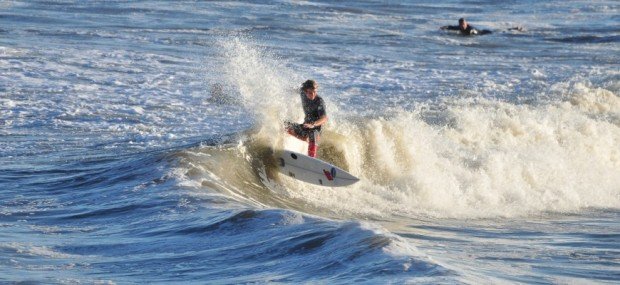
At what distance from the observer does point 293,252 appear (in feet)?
29.4

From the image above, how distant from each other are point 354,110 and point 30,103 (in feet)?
19.5

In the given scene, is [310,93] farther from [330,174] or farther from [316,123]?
[330,174]

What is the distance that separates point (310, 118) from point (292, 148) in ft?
1.60

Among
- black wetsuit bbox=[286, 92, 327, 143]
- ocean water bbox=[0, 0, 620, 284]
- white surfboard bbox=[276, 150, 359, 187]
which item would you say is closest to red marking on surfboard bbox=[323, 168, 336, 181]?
white surfboard bbox=[276, 150, 359, 187]

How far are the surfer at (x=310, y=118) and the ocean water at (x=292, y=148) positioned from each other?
0.54 feet

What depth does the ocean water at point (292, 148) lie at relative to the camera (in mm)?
9094

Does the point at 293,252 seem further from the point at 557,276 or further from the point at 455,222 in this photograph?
the point at 455,222

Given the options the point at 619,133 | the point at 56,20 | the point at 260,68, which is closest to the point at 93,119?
the point at 260,68

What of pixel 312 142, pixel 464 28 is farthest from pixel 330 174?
pixel 464 28

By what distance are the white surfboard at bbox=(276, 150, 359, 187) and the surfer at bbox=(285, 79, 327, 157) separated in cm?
39

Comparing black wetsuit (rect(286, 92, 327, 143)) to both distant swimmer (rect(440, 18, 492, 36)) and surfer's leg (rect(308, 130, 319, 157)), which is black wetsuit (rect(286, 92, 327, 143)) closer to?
surfer's leg (rect(308, 130, 319, 157))

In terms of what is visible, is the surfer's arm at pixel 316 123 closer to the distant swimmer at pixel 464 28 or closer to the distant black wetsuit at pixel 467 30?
the distant swimmer at pixel 464 28

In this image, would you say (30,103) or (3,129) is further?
(30,103)

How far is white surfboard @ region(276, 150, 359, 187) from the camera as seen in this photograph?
46.0 feet
